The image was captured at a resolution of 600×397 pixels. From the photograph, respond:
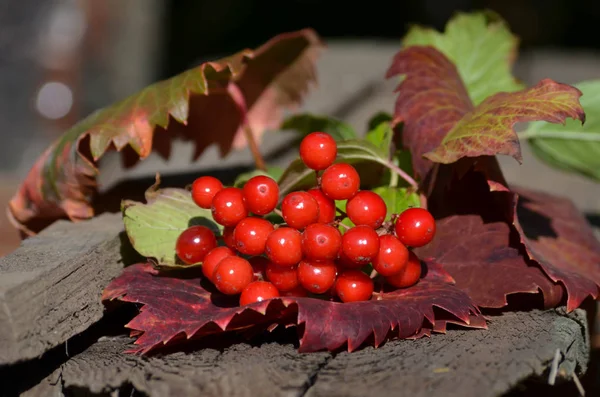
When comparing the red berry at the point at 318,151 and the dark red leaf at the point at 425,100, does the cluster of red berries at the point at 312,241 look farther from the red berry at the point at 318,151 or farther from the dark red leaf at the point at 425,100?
the dark red leaf at the point at 425,100

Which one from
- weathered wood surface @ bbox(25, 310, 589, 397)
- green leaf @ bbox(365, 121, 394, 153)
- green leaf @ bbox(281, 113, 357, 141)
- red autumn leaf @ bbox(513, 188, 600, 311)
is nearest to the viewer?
weathered wood surface @ bbox(25, 310, 589, 397)

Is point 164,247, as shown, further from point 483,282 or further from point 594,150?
point 594,150

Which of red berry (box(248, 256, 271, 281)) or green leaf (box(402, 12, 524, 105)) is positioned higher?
green leaf (box(402, 12, 524, 105))

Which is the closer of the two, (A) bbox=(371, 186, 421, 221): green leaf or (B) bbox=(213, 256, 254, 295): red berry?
(B) bbox=(213, 256, 254, 295): red berry

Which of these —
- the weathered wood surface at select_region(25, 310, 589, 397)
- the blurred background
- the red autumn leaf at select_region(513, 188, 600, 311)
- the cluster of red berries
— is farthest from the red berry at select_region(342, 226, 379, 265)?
the blurred background

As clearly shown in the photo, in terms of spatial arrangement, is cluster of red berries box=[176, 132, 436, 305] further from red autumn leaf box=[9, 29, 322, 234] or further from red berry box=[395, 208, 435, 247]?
red autumn leaf box=[9, 29, 322, 234]

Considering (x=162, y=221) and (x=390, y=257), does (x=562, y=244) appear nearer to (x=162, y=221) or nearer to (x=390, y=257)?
(x=390, y=257)

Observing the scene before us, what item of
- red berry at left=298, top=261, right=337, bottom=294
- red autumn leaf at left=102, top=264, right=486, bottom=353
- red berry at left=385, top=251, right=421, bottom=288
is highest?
red berry at left=298, top=261, right=337, bottom=294

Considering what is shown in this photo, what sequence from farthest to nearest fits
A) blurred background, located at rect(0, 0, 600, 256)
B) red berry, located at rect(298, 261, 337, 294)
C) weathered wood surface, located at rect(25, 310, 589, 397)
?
1. blurred background, located at rect(0, 0, 600, 256)
2. red berry, located at rect(298, 261, 337, 294)
3. weathered wood surface, located at rect(25, 310, 589, 397)
